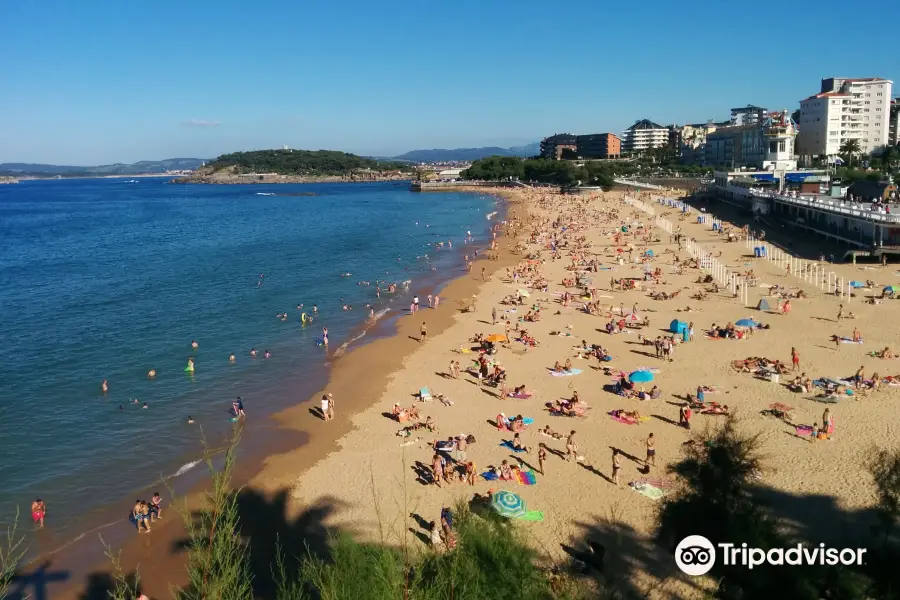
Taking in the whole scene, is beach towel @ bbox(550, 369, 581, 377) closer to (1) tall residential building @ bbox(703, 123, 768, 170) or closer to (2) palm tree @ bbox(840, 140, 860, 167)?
(1) tall residential building @ bbox(703, 123, 768, 170)

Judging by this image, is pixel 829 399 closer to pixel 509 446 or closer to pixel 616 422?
pixel 616 422

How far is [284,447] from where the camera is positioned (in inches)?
632

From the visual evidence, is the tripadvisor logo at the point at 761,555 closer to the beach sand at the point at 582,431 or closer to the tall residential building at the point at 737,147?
the beach sand at the point at 582,431

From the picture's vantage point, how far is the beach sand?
11.6 metres

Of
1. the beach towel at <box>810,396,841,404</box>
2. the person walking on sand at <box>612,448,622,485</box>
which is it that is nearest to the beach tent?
the beach towel at <box>810,396,841,404</box>

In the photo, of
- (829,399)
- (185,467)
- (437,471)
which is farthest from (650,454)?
(185,467)

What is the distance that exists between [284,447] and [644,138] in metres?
174

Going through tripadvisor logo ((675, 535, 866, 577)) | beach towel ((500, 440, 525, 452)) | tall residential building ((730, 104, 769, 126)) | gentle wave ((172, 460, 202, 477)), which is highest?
tall residential building ((730, 104, 769, 126))

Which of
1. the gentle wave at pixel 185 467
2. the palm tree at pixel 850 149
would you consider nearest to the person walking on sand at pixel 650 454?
the gentle wave at pixel 185 467

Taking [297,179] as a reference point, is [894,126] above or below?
above

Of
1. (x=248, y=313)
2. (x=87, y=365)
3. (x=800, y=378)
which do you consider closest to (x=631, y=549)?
(x=800, y=378)

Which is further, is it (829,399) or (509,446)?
(829,399)

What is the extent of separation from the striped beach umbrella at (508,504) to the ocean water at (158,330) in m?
7.90

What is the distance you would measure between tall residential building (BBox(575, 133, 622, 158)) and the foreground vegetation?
165763 mm
